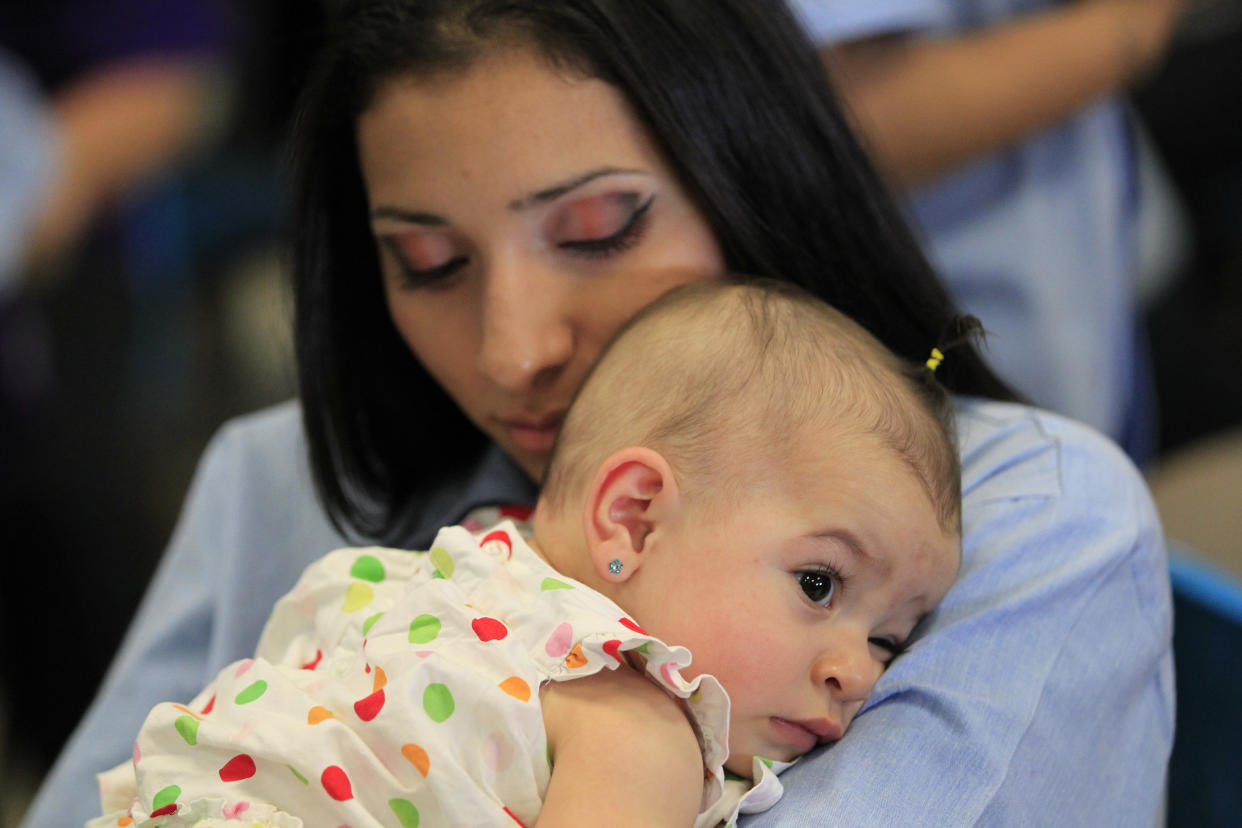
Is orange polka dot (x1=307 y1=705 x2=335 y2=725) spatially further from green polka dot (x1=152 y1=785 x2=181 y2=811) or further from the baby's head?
the baby's head

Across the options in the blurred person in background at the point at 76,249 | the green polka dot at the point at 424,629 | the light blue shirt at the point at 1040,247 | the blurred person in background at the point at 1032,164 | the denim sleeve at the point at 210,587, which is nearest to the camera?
the green polka dot at the point at 424,629

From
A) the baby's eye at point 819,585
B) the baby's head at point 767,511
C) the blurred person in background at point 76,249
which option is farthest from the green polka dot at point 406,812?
the blurred person in background at point 76,249

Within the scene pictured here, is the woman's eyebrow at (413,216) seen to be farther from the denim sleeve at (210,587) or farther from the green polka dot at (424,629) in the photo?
the denim sleeve at (210,587)

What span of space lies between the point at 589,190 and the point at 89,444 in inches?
89.3

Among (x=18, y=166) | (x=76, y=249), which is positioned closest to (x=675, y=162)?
(x=18, y=166)

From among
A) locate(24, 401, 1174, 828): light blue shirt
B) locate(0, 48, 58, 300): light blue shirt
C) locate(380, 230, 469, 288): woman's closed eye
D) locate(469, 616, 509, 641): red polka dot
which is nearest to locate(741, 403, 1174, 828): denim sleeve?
locate(24, 401, 1174, 828): light blue shirt

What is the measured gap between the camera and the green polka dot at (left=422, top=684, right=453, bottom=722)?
800 millimetres

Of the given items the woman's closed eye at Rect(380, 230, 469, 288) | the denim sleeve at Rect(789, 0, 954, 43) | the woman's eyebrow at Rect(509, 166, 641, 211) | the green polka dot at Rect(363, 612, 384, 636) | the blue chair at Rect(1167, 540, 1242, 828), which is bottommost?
the blue chair at Rect(1167, 540, 1242, 828)

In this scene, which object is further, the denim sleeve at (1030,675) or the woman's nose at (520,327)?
the woman's nose at (520,327)

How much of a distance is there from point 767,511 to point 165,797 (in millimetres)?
495

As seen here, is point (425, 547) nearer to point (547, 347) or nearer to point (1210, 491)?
point (547, 347)

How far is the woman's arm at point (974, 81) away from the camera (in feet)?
5.08

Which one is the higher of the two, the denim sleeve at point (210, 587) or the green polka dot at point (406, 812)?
the green polka dot at point (406, 812)

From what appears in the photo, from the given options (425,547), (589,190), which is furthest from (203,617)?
(589,190)
